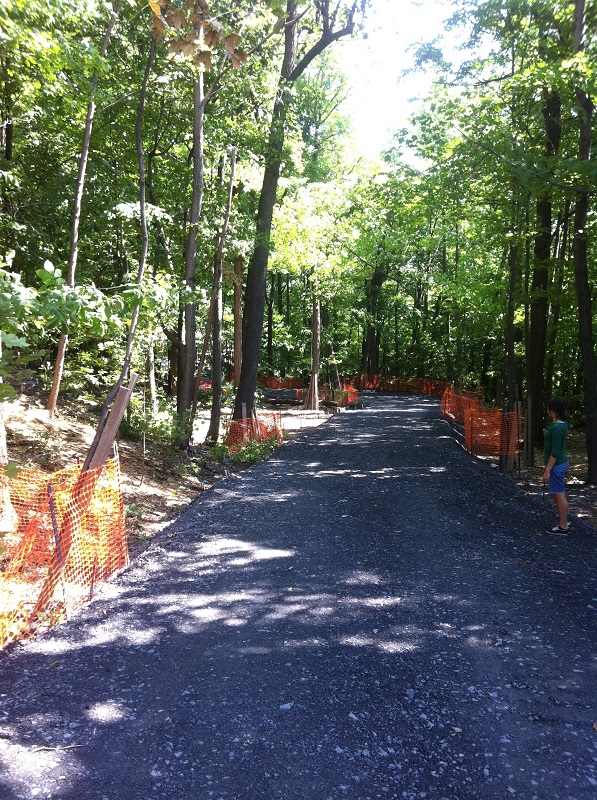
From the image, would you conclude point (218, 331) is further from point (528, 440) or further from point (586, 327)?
point (586, 327)

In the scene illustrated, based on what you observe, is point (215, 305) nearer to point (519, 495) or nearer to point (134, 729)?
point (519, 495)

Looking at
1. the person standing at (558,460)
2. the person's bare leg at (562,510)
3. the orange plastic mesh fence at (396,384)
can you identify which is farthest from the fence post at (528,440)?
the orange plastic mesh fence at (396,384)

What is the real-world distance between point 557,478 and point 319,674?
4.82m

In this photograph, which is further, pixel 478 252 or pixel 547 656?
pixel 478 252

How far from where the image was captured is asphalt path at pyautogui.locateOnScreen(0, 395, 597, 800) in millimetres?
2924

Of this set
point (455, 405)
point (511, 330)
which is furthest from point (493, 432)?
point (455, 405)

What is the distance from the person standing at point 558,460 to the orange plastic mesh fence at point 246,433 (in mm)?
7863

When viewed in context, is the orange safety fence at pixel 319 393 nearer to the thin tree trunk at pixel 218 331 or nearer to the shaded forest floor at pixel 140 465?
the thin tree trunk at pixel 218 331

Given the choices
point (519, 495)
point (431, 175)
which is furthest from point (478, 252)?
point (519, 495)

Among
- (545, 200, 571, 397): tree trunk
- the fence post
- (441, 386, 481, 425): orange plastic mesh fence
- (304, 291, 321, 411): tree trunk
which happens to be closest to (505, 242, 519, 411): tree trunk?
(545, 200, 571, 397): tree trunk

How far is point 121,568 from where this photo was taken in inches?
231

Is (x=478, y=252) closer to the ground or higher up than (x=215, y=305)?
higher up

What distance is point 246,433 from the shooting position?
14.7m

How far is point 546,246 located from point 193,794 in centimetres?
1436
